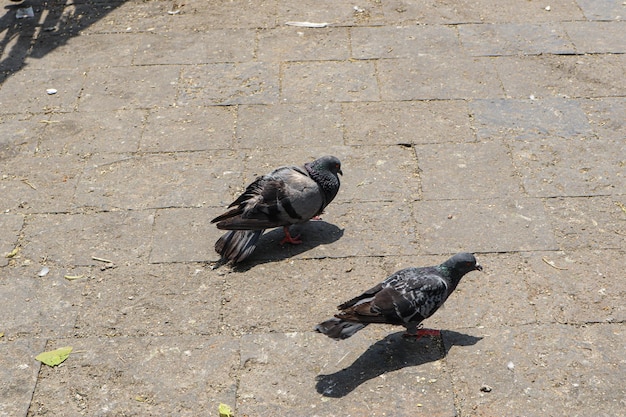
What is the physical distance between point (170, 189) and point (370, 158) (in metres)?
1.85

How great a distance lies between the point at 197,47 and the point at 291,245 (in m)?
3.84

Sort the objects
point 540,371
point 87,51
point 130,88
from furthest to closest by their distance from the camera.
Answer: point 87,51 < point 130,88 < point 540,371

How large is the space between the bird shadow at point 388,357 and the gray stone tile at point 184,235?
5.26 feet

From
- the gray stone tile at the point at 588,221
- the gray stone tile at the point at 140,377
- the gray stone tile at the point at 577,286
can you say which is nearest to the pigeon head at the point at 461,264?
the gray stone tile at the point at 577,286

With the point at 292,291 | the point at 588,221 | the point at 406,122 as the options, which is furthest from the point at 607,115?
the point at 292,291

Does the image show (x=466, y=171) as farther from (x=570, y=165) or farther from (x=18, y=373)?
(x=18, y=373)

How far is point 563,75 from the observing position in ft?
28.8

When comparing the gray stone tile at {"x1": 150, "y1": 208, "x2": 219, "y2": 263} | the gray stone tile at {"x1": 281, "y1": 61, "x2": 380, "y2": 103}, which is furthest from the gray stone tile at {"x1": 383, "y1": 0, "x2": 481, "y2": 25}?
the gray stone tile at {"x1": 150, "y1": 208, "x2": 219, "y2": 263}

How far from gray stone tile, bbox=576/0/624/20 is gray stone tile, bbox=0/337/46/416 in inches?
295

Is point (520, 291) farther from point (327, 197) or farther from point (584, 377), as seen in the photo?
point (327, 197)

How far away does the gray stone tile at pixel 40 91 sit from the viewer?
28.3 feet

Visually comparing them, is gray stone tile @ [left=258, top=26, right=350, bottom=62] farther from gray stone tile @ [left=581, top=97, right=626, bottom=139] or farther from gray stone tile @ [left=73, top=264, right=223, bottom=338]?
gray stone tile @ [left=73, top=264, right=223, bottom=338]

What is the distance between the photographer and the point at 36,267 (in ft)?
21.1

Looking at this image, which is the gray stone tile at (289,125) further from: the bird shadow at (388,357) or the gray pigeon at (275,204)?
the bird shadow at (388,357)
